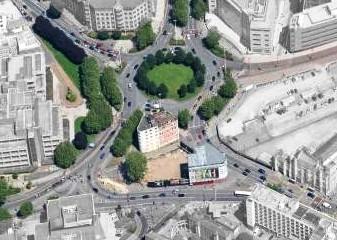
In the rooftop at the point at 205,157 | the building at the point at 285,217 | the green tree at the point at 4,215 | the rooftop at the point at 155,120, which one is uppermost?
the rooftop at the point at 155,120

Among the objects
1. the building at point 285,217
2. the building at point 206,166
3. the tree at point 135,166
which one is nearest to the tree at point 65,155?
the tree at point 135,166

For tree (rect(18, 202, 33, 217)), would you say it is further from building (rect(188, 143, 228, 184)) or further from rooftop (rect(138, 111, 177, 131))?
building (rect(188, 143, 228, 184))

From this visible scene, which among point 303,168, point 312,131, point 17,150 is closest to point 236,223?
point 303,168

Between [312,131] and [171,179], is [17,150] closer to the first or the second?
[171,179]

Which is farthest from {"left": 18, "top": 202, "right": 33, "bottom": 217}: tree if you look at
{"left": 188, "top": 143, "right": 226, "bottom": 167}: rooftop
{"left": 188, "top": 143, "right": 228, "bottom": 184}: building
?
{"left": 188, "top": 143, "right": 226, "bottom": 167}: rooftop

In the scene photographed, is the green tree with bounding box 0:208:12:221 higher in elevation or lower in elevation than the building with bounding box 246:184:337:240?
lower

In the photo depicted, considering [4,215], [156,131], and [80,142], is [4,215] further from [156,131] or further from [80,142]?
[156,131]

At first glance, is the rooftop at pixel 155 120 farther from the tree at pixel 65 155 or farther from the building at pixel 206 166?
the tree at pixel 65 155

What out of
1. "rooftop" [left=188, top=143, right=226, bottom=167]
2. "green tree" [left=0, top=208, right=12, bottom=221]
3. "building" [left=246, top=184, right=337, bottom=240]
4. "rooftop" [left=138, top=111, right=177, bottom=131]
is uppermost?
"rooftop" [left=138, top=111, right=177, bottom=131]
